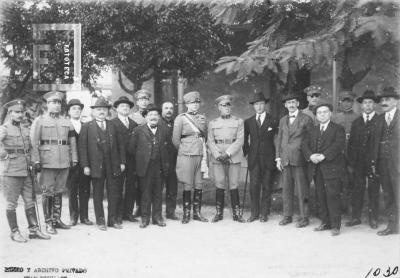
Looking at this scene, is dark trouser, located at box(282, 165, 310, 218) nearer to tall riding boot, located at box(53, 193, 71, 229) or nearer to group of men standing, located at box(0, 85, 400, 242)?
group of men standing, located at box(0, 85, 400, 242)

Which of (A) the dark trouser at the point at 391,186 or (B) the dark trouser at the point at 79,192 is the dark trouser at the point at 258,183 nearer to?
(A) the dark trouser at the point at 391,186

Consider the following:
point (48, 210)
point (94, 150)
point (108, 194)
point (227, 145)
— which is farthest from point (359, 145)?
point (48, 210)

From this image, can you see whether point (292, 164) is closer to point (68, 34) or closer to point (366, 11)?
point (366, 11)

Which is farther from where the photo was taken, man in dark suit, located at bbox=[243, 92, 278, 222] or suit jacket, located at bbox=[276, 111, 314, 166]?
man in dark suit, located at bbox=[243, 92, 278, 222]

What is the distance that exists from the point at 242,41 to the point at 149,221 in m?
4.84

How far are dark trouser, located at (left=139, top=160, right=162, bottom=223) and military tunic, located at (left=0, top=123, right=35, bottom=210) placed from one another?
147 cm

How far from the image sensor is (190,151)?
6.35 metres

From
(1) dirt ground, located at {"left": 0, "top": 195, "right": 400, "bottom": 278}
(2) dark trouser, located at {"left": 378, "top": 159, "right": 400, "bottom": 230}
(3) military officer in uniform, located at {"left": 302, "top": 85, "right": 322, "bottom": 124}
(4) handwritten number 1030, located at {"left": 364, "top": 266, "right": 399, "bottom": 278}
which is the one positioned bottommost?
(4) handwritten number 1030, located at {"left": 364, "top": 266, "right": 399, "bottom": 278}

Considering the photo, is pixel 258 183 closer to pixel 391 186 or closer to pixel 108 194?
pixel 391 186

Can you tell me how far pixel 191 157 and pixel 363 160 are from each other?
2.33m

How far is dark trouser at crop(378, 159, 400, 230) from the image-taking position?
18.0 ft

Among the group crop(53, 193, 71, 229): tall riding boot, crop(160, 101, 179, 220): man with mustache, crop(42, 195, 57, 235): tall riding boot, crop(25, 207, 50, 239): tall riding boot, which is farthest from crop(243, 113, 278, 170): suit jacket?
crop(25, 207, 50, 239): tall riding boot

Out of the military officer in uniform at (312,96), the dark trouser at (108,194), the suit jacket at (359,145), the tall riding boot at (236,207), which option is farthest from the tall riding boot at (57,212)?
the suit jacket at (359,145)

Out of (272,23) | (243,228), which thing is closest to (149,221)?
(243,228)
